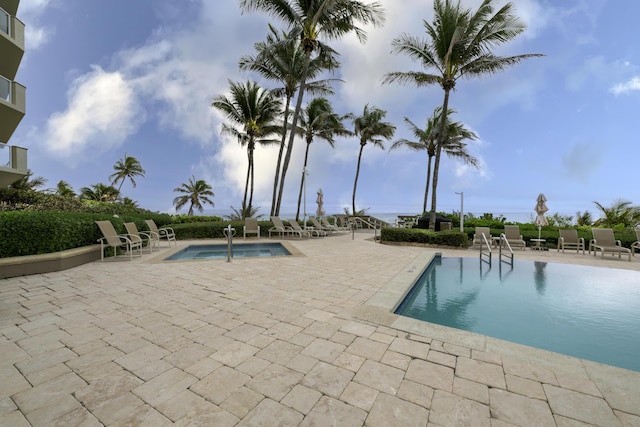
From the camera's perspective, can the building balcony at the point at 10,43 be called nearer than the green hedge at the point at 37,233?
No

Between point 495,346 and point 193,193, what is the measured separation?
32636mm

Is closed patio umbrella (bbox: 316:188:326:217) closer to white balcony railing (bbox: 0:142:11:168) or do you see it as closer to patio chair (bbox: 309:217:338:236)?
patio chair (bbox: 309:217:338:236)

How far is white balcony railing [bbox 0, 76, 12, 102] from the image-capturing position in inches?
444

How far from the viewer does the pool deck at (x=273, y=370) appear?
69.0 inches

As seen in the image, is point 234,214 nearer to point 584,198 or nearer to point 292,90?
point 292,90

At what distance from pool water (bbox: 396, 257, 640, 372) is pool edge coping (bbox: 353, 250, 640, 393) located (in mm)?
671

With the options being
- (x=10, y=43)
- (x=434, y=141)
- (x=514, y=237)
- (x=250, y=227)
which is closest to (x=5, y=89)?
(x=10, y=43)

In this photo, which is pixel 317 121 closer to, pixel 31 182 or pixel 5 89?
pixel 5 89

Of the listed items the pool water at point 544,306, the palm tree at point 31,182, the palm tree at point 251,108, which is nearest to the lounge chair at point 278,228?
the pool water at point 544,306

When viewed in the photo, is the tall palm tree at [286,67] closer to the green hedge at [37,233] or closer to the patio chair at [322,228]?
the patio chair at [322,228]

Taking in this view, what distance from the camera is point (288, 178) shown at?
16.8 metres

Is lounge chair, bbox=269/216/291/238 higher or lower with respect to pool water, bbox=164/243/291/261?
higher

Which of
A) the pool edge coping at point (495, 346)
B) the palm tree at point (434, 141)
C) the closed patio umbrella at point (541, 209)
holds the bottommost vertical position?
the pool edge coping at point (495, 346)

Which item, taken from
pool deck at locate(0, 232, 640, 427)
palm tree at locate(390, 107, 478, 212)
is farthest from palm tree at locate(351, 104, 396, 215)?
pool deck at locate(0, 232, 640, 427)
